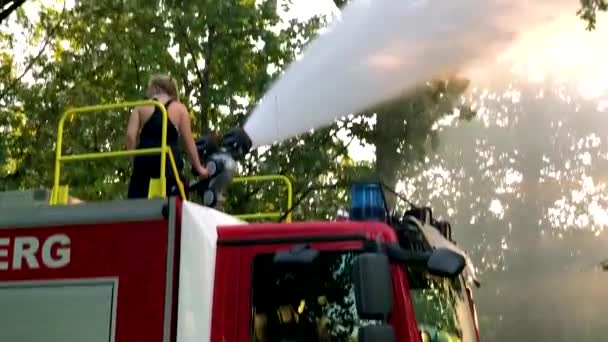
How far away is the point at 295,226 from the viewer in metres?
4.98

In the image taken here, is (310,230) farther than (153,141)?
No

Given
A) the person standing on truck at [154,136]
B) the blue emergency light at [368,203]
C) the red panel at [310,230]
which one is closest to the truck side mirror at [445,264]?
the red panel at [310,230]

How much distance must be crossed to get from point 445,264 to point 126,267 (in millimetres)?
1727

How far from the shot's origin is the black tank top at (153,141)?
6.00 m

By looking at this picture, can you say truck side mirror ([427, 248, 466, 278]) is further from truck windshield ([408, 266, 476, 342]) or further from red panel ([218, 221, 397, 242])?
red panel ([218, 221, 397, 242])

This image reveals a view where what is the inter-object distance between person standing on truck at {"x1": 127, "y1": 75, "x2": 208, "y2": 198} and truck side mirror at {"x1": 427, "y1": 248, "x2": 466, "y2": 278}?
2.00 m

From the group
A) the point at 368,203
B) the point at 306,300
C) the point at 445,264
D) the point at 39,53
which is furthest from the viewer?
the point at 39,53

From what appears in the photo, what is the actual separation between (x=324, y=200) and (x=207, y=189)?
7.75 meters

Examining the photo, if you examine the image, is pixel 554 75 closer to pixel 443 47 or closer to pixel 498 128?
pixel 498 128

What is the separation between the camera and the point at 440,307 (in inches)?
203

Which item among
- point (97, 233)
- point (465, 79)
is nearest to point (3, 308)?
point (97, 233)

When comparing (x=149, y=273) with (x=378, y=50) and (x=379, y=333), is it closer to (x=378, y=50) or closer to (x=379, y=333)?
(x=379, y=333)

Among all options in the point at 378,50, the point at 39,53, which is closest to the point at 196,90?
the point at 39,53

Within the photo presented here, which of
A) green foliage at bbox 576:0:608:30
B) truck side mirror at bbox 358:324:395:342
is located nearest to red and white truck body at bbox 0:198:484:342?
truck side mirror at bbox 358:324:395:342
